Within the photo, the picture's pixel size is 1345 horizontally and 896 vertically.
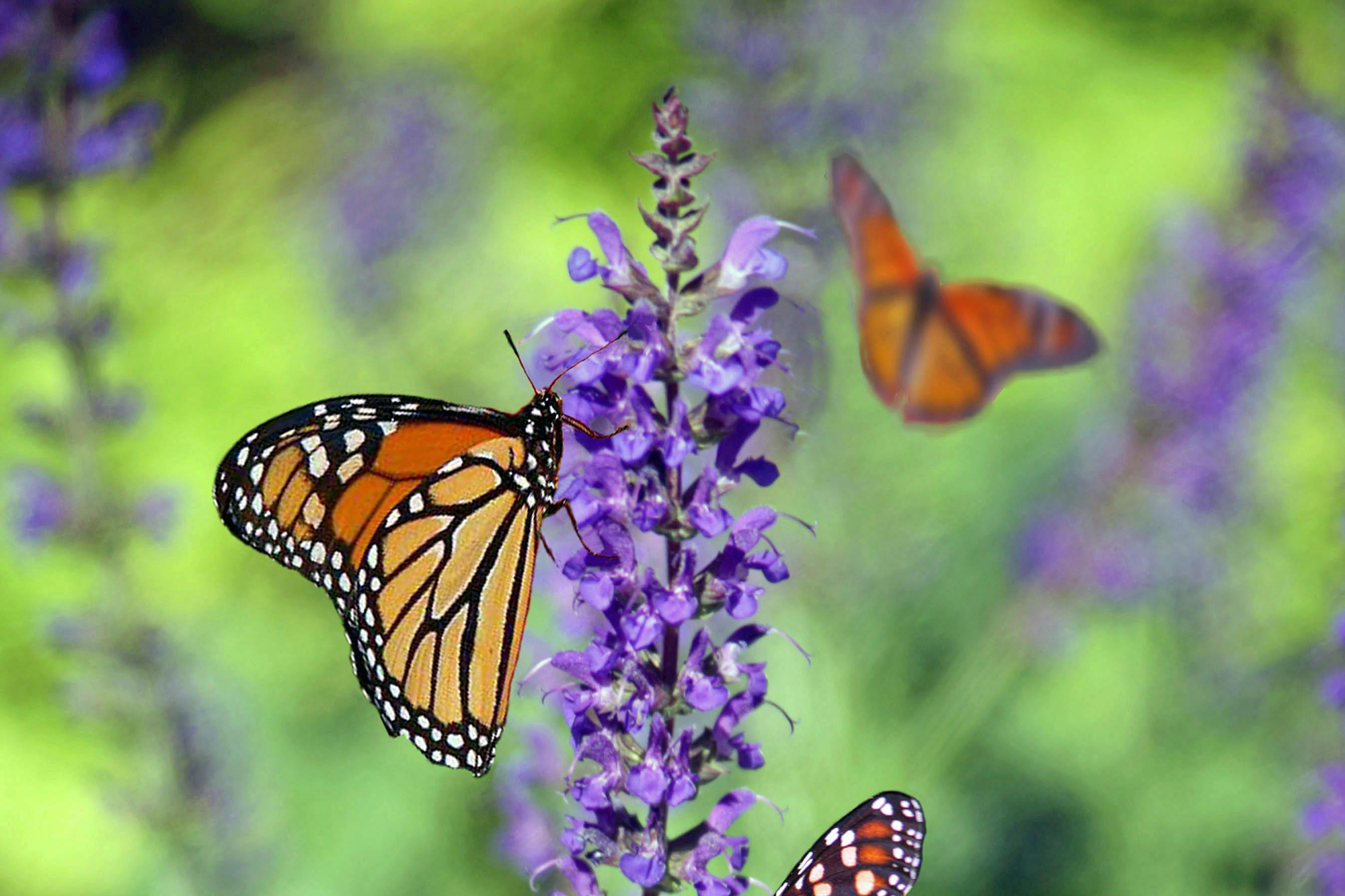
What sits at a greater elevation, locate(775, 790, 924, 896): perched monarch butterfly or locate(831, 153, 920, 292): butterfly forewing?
locate(831, 153, 920, 292): butterfly forewing

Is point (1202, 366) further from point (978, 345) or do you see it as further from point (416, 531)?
point (416, 531)

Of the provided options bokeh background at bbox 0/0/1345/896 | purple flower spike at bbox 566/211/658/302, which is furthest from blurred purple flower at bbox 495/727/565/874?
purple flower spike at bbox 566/211/658/302

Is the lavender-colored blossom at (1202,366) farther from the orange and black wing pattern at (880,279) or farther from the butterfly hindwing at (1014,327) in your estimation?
the orange and black wing pattern at (880,279)

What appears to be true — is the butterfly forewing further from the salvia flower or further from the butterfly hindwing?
the salvia flower

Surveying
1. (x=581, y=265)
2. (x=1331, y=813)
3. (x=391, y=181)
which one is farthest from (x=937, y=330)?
(x=391, y=181)

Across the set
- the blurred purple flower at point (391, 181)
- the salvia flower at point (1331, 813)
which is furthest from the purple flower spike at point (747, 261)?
the blurred purple flower at point (391, 181)

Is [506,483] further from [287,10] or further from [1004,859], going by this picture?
[287,10]

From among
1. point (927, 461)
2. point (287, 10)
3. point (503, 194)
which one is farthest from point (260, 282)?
point (927, 461)

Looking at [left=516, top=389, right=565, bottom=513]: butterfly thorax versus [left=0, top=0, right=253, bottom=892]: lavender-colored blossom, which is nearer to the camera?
[left=516, top=389, right=565, bottom=513]: butterfly thorax
